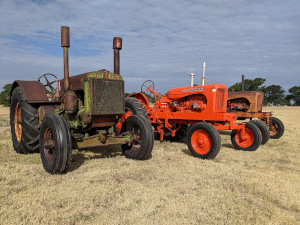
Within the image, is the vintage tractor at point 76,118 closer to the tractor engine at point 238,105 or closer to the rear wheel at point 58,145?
the rear wheel at point 58,145

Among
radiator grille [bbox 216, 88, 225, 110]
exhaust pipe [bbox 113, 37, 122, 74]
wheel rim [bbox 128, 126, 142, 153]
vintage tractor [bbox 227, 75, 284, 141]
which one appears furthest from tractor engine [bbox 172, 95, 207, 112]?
vintage tractor [bbox 227, 75, 284, 141]

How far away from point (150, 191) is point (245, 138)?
3622 millimetres

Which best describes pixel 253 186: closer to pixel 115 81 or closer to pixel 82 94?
pixel 115 81

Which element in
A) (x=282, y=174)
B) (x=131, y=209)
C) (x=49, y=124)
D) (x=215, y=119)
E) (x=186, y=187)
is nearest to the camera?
(x=131, y=209)

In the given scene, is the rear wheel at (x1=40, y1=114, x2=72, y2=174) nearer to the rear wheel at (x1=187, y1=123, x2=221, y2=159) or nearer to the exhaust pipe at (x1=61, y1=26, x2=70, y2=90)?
the exhaust pipe at (x1=61, y1=26, x2=70, y2=90)

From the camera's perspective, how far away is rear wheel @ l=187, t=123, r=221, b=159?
15.3ft

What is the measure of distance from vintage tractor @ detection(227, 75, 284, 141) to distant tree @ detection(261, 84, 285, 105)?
140 ft

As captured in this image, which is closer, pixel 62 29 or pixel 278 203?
pixel 278 203

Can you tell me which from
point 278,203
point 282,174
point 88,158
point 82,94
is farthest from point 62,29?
point 282,174

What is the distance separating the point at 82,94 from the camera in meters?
4.23

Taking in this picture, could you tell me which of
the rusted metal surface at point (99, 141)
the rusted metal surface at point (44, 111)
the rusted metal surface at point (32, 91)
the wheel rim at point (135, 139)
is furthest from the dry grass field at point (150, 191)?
→ the rusted metal surface at point (32, 91)

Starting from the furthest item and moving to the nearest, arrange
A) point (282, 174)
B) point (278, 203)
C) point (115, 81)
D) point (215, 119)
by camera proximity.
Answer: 1. point (215, 119)
2. point (115, 81)
3. point (282, 174)
4. point (278, 203)

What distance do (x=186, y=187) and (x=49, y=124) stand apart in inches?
81.7

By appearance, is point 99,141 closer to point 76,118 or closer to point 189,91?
point 76,118
